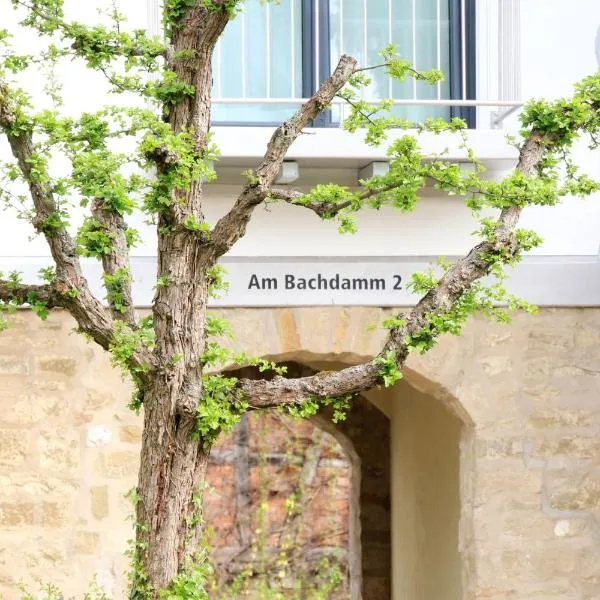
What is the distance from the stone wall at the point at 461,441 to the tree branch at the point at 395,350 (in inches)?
87.4

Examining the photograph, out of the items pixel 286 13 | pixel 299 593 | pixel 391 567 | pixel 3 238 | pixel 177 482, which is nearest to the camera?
pixel 177 482

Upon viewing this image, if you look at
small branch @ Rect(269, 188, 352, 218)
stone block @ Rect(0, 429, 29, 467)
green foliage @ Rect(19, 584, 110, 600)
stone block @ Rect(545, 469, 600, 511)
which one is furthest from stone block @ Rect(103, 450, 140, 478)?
small branch @ Rect(269, 188, 352, 218)

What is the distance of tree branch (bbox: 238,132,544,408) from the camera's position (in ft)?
14.9

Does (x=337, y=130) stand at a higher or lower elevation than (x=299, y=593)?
higher

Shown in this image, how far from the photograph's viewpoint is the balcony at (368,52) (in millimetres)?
7020

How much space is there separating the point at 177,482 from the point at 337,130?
2.70 meters

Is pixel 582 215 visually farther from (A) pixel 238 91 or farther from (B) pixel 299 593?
(B) pixel 299 593

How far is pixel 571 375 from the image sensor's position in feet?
23.1

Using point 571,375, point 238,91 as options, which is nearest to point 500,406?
point 571,375

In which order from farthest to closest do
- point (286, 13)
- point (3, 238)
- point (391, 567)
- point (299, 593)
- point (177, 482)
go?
point (299, 593), point (391, 567), point (286, 13), point (3, 238), point (177, 482)

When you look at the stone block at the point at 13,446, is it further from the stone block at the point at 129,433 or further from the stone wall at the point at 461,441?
the stone block at the point at 129,433

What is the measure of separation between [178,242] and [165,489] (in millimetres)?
767

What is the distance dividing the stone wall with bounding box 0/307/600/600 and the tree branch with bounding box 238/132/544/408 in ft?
7.28

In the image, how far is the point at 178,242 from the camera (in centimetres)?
450
